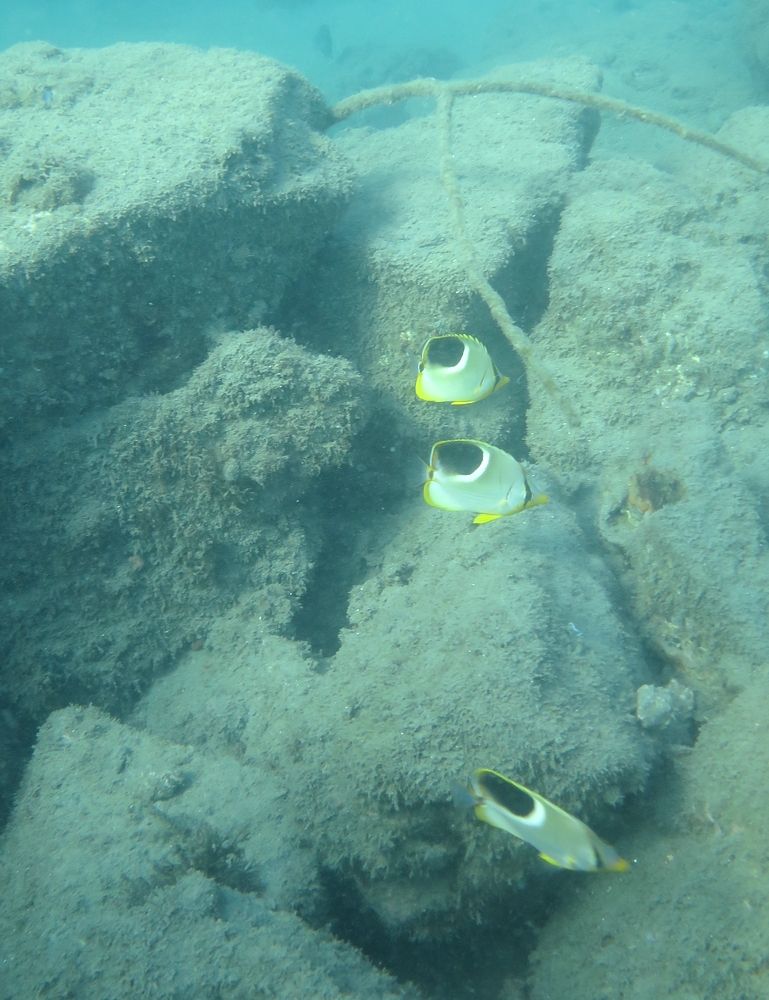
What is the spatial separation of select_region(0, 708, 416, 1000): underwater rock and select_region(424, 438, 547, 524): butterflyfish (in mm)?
1984

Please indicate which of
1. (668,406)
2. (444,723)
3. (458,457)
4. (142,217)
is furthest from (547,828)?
(142,217)

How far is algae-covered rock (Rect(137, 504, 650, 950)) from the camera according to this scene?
103 inches

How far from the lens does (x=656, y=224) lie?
4559 millimetres

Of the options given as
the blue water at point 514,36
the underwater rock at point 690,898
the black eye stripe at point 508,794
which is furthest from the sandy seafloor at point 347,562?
the blue water at point 514,36

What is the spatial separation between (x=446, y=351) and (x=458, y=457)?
2.27 ft

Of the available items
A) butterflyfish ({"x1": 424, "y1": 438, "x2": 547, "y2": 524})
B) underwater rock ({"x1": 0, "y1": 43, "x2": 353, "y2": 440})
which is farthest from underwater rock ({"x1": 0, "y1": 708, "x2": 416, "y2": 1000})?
underwater rock ({"x1": 0, "y1": 43, "x2": 353, "y2": 440})

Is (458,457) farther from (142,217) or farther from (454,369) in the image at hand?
(142,217)

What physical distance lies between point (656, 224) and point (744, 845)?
14.6ft

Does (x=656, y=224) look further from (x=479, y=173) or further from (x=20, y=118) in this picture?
(x=20, y=118)

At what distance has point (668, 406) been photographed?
4.04 meters

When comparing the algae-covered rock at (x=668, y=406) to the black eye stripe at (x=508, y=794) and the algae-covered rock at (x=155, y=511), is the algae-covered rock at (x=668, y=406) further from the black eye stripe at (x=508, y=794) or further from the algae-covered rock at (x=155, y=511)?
the algae-covered rock at (x=155, y=511)

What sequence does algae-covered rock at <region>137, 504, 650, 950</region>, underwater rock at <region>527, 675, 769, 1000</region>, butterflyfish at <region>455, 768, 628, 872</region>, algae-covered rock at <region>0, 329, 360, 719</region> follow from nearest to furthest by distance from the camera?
butterflyfish at <region>455, 768, 628, 872</region> < underwater rock at <region>527, 675, 769, 1000</region> < algae-covered rock at <region>137, 504, 650, 950</region> < algae-covered rock at <region>0, 329, 360, 719</region>

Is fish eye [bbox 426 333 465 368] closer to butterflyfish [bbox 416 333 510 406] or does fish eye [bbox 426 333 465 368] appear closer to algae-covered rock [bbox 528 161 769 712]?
butterflyfish [bbox 416 333 510 406]

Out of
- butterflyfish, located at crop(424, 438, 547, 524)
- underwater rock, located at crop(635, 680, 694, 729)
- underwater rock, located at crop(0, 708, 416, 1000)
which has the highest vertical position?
butterflyfish, located at crop(424, 438, 547, 524)
